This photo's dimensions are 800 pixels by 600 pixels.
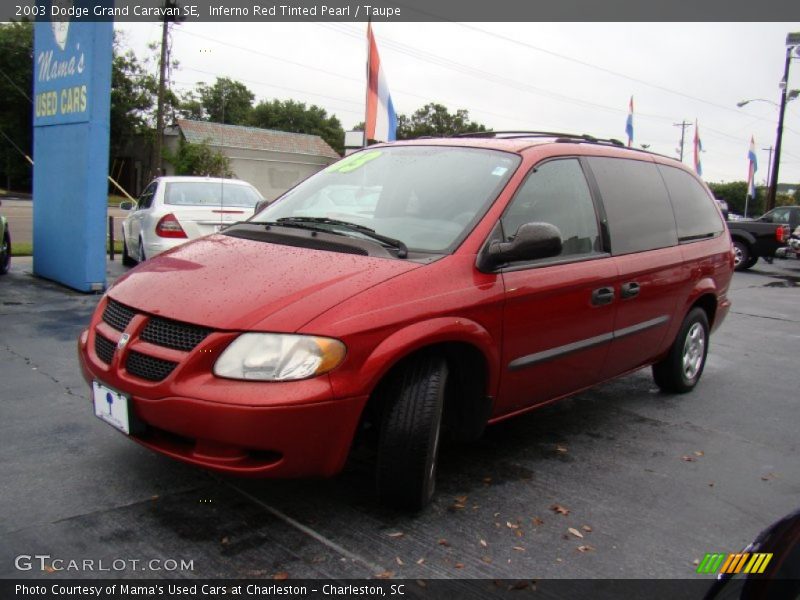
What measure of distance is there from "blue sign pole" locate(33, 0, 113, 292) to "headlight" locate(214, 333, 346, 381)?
6371mm

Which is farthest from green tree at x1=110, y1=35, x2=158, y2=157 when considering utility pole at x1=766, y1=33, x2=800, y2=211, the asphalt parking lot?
the asphalt parking lot

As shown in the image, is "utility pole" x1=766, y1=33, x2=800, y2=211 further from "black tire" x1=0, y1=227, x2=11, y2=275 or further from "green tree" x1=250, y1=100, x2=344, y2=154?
"green tree" x1=250, y1=100, x2=344, y2=154

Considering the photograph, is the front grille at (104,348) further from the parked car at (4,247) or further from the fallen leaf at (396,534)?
the parked car at (4,247)

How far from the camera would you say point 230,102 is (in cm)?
7000

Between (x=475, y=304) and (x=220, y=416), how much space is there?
1.24 m

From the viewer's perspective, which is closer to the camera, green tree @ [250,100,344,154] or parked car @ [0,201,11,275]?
parked car @ [0,201,11,275]

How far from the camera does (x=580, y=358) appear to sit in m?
3.92

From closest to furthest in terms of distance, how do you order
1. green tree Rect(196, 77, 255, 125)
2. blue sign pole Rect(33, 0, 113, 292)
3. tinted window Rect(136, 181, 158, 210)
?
blue sign pole Rect(33, 0, 113, 292) → tinted window Rect(136, 181, 158, 210) → green tree Rect(196, 77, 255, 125)

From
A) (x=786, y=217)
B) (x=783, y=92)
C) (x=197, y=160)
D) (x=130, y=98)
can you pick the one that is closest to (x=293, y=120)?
(x=130, y=98)

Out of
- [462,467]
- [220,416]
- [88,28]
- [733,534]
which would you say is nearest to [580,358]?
[462,467]

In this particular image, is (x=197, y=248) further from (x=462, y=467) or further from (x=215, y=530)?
(x=462, y=467)

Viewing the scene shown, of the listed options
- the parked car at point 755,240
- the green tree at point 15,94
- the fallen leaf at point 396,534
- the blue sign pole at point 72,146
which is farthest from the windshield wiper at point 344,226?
the green tree at point 15,94

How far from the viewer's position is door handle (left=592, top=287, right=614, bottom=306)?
3928mm

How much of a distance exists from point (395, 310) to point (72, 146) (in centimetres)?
708
